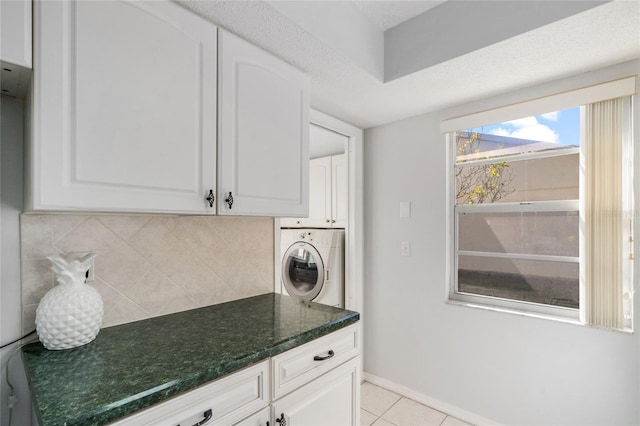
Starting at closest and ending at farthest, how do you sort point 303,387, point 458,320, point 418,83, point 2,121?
point 2,121, point 303,387, point 418,83, point 458,320

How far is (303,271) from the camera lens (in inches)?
125

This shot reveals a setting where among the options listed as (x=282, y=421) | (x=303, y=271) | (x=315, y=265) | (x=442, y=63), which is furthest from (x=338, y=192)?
(x=282, y=421)

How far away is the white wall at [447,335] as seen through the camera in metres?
1.63

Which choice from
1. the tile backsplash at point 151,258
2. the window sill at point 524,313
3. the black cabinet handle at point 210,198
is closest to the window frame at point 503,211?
the window sill at point 524,313

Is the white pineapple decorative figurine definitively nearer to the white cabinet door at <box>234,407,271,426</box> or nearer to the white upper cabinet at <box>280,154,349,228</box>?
the white cabinet door at <box>234,407,271,426</box>

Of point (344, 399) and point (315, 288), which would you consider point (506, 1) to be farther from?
point (315, 288)

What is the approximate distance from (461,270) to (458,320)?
1.13 ft

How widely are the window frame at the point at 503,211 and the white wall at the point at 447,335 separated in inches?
3.0

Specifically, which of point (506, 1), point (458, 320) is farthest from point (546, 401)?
point (506, 1)

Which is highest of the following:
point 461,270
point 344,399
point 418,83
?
point 418,83

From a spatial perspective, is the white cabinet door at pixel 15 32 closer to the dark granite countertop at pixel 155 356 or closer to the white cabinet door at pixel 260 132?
the white cabinet door at pixel 260 132

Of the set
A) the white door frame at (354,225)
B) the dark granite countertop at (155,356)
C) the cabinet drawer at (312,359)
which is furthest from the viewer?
the white door frame at (354,225)

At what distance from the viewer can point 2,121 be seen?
3.40ft

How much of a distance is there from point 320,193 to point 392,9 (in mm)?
1818
